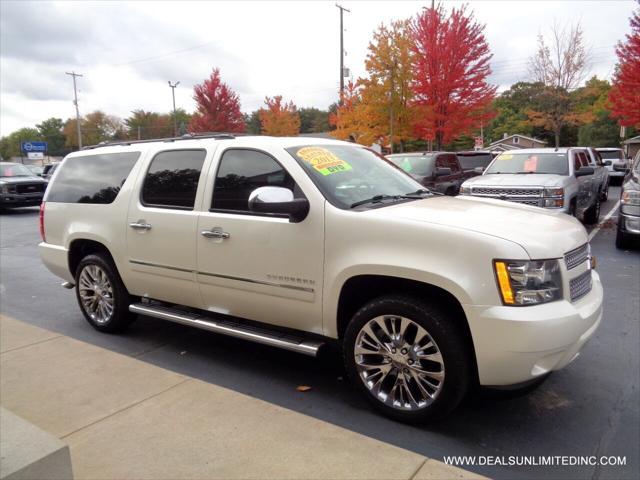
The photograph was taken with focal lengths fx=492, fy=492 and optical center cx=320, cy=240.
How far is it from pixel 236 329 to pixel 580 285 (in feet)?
8.16

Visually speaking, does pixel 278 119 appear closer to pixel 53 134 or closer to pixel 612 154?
pixel 612 154

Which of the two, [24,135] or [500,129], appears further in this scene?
[24,135]

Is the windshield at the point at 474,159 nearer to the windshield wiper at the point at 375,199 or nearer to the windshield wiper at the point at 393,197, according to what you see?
the windshield wiper at the point at 393,197

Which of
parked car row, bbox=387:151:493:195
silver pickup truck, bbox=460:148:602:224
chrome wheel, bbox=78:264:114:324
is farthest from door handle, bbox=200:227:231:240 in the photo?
parked car row, bbox=387:151:493:195

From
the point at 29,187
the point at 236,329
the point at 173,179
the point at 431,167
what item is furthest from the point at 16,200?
the point at 236,329

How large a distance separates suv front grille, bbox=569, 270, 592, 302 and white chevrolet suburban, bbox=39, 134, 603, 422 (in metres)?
0.01

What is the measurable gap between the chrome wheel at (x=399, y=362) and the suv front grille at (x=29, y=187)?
1734 cm

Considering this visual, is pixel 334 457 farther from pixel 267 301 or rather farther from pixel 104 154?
pixel 104 154

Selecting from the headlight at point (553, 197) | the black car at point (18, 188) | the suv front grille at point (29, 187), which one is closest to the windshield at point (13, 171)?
the black car at point (18, 188)

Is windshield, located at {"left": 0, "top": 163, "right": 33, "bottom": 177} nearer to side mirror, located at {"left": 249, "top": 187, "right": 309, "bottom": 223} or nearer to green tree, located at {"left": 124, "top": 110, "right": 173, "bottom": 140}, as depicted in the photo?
side mirror, located at {"left": 249, "top": 187, "right": 309, "bottom": 223}

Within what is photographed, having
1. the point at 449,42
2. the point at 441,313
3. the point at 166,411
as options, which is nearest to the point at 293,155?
the point at 441,313

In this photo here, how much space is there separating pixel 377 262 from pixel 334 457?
1171 millimetres

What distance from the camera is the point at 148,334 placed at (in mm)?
5062

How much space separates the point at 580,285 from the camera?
318cm
